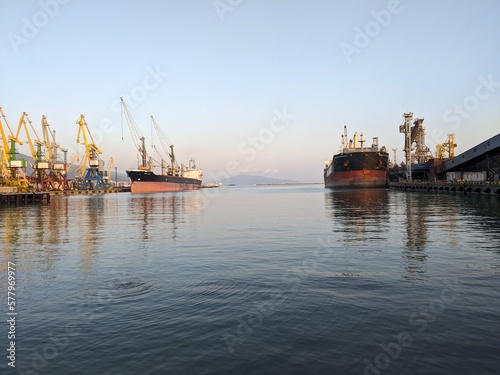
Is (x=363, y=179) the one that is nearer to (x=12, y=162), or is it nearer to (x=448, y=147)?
(x=448, y=147)

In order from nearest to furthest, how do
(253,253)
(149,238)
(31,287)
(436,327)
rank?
(436,327) → (31,287) → (253,253) → (149,238)

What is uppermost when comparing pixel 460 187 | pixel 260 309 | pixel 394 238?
pixel 460 187

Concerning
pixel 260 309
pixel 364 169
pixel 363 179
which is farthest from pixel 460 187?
pixel 260 309

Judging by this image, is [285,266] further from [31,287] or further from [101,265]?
[31,287]

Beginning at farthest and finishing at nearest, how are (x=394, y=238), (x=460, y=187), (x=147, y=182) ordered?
(x=147, y=182) < (x=460, y=187) < (x=394, y=238)

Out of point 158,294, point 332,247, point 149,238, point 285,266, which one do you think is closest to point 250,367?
point 158,294

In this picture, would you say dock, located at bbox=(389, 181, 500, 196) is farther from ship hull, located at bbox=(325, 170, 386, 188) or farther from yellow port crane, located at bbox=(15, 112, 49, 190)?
yellow port crane, located at bbox=(15, 112, 49, 190)

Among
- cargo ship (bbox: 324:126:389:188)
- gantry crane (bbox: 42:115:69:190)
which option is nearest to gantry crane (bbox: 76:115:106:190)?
gantry crane (bbox: 42:115:69:190)

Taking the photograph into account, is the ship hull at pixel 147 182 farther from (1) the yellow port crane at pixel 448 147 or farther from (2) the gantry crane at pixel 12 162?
(1) the yellow port crane at pixel 448 147

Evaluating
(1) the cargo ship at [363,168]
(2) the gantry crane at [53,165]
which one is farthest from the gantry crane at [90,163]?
(1) the cargo ship at [363,168]

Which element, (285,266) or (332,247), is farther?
(332,247)

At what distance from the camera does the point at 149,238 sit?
84.2ft

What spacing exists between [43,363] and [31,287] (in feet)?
22.5

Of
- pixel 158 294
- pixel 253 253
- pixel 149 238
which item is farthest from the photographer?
pixel 149 238
